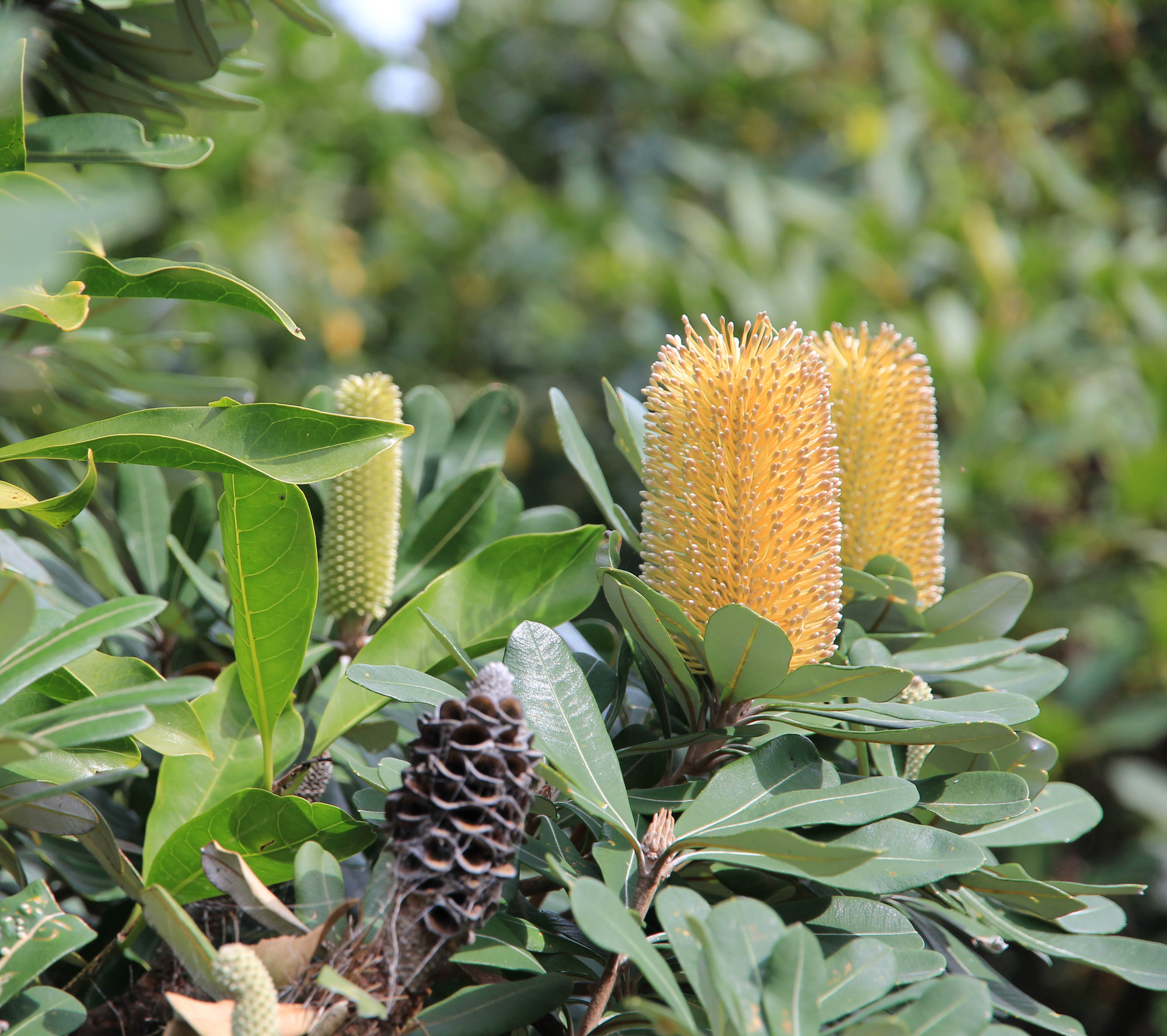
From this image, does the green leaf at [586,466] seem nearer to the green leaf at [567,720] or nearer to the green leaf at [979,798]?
the green leaf at [567,720]

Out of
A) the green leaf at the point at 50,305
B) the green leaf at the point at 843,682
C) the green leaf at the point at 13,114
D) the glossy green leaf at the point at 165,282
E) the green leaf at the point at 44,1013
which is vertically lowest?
the green leaf at the point at 44,1013

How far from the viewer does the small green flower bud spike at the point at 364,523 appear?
690mm

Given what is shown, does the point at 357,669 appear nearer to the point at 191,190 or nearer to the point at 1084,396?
the point at 1084,396

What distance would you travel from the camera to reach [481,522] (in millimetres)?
724

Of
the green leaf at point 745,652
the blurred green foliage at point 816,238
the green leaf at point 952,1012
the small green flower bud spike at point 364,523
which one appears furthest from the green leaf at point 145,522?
the blurred green foliage at point 816,238

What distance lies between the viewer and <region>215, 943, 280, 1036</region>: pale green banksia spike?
14.9 inches

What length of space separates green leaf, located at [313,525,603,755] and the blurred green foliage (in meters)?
1.29

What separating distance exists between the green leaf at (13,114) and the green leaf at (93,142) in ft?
0.38

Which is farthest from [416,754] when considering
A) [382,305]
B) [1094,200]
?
[382,305]

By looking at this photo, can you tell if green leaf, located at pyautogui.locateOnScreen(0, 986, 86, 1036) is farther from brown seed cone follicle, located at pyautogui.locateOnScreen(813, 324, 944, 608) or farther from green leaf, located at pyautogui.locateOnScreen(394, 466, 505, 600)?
brown seed cone follicle, located at pyautogui.locateOnScreen(813, 324, 944, 608)

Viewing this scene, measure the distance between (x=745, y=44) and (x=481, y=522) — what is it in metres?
2.70

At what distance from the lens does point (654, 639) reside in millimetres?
498

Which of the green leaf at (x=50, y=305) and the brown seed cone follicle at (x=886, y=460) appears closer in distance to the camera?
the green leaf at (x=50, y=305)

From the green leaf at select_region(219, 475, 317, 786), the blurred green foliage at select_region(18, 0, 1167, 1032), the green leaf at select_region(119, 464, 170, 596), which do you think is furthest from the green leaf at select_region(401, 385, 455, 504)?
the blurred green foliage at select_region(18, 0, 1167, 1032)
